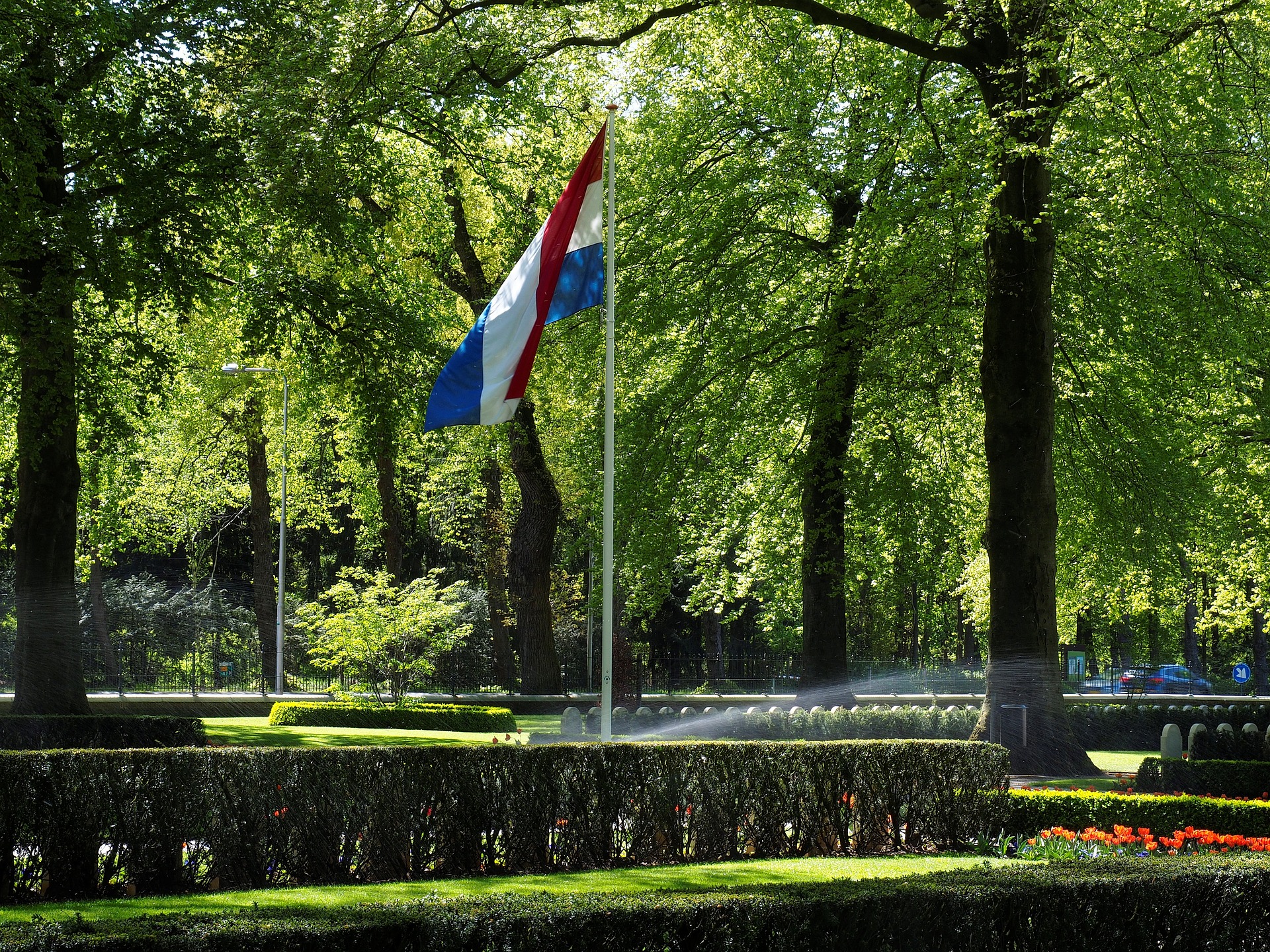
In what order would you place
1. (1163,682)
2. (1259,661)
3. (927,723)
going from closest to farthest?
(927,723)
(1259,661)
(1163,682)

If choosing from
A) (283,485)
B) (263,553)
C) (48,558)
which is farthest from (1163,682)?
(48,558)

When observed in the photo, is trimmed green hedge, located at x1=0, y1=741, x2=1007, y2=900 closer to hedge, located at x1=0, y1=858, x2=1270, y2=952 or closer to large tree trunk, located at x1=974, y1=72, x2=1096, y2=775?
hedge, located at x1=0, y1=858, x2=1270, y2=952

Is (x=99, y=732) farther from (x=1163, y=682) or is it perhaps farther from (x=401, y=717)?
(x=1163, y=682)

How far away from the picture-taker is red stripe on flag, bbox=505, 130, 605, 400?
10.8 meters

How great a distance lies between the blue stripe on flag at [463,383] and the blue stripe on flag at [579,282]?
→ 0.72 meters

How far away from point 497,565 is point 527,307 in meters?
29.2

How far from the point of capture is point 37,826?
28.4ft

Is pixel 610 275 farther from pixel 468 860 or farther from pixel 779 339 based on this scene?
pixel 779 339

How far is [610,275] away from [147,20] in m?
8.82

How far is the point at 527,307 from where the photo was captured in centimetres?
1092

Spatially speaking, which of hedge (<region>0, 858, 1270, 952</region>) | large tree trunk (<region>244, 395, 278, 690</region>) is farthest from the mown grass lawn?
large tree trunk (<region>244, 395, 278, 690</region>)

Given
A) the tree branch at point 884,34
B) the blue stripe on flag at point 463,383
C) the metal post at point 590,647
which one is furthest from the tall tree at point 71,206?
the metal post at point 590,647

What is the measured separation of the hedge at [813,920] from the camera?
5219 millimetres

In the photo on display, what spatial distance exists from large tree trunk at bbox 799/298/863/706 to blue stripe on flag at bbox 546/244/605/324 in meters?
6.83
